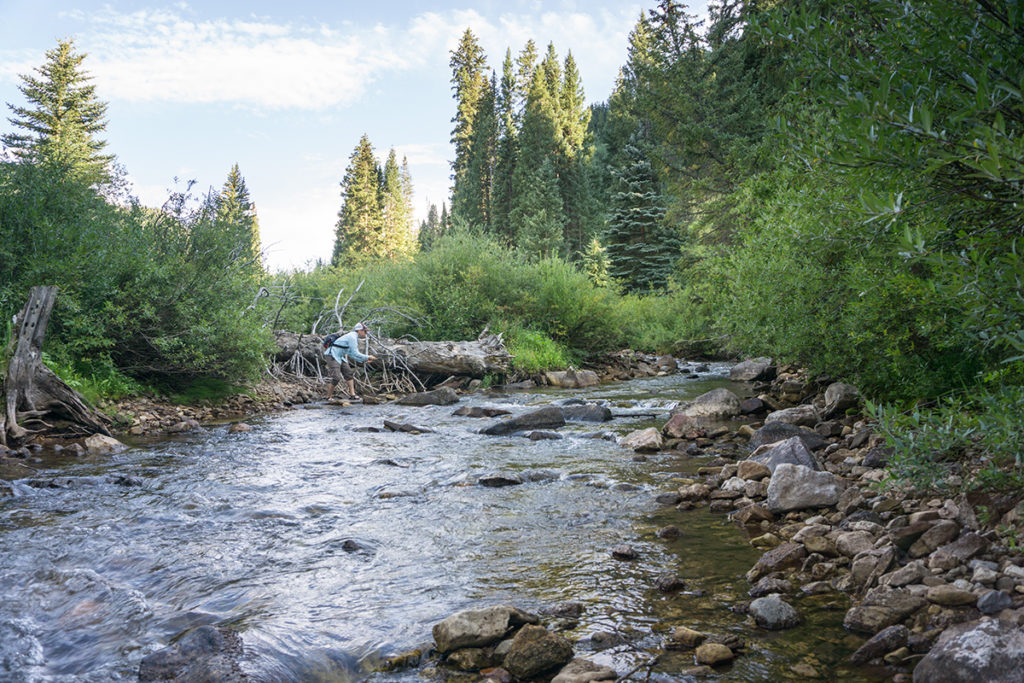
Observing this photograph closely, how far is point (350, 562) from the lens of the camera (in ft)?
15.5

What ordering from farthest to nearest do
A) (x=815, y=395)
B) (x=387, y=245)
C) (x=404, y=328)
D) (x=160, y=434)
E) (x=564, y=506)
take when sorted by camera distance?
(x=387, y=245)
(x=404, y=328)
(x=815, y=395)
(x=160, y=434)
(x=564, y=506)

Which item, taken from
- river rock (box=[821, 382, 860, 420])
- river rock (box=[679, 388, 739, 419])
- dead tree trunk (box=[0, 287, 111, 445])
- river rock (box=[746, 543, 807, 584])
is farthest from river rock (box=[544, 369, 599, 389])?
river rock (box=[746, 543, 807, 584])

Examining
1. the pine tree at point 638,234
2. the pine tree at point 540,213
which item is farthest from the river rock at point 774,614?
the pine tree at point 540,213

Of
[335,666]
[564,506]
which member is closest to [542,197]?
[564,506]

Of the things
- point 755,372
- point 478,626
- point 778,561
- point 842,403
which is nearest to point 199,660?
point 478,626

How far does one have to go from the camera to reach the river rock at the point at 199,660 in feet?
9.98

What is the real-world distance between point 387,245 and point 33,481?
52.9 m

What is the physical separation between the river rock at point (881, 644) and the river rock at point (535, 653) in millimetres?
1374

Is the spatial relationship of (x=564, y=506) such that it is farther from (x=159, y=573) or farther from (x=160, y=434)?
(x=160, y=434)

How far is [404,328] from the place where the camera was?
774 inches

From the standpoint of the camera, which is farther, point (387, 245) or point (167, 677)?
point (387, 245)

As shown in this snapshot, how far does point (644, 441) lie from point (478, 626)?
567cm

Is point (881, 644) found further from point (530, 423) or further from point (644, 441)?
point (530, 423)

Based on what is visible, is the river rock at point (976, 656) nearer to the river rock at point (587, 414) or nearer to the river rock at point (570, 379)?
the river rock at point (587, 414)
